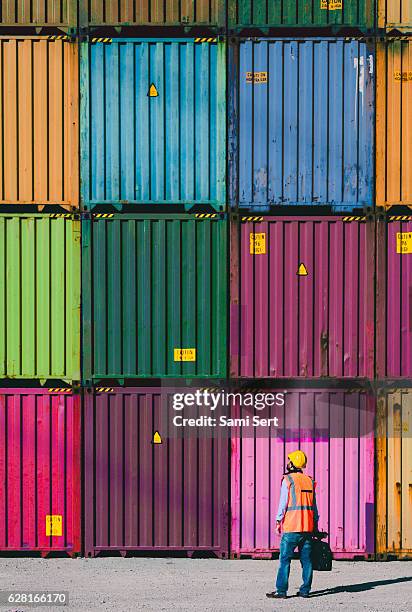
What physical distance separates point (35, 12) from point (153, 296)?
5.22 m

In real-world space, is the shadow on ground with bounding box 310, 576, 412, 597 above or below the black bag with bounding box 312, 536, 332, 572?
below

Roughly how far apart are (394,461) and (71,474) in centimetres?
539

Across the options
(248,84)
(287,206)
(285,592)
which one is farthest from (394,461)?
(248,84)

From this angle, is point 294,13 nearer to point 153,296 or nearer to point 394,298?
A: point 394,298

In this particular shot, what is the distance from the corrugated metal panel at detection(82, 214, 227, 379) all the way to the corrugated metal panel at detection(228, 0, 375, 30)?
137 inches

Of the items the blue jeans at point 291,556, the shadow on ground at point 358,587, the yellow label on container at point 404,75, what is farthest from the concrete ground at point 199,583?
the yellow label on container at point 404,75

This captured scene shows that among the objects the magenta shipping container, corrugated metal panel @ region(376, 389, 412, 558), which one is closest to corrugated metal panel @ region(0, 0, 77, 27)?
the magenta shipping container

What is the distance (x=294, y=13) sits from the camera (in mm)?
14781

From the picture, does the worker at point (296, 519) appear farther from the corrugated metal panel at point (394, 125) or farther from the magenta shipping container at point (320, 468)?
the corrugated metal panel at point (394, 125)

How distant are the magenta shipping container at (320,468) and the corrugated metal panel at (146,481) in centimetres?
32

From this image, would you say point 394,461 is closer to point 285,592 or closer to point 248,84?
point 285,592

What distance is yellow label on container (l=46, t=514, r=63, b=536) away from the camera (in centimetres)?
1462

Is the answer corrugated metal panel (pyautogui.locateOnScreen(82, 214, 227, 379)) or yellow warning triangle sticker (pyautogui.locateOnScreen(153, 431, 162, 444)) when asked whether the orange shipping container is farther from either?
yellow warning triangle sticker (pyautogui.locateOnScreen(153, 431, 162, 444))

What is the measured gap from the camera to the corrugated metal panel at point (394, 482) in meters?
14.6
